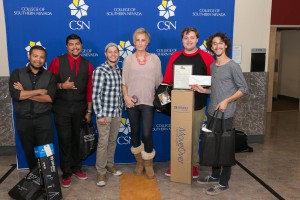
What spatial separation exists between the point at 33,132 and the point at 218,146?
1685 mm

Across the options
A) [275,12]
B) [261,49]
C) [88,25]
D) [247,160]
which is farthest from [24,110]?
[275,12]

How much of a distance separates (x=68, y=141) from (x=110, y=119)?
19.3 inches

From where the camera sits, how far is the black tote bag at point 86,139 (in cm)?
320

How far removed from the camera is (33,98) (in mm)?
2717

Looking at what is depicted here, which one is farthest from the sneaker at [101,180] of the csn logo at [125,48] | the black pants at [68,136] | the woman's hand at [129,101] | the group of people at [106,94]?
the csn logo at [125,48]

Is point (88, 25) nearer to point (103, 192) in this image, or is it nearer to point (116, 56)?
point (116, 56)

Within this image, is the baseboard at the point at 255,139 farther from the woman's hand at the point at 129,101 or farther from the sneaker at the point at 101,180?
the sneaker at the point at 101,180

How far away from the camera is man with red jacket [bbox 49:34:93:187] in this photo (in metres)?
3.01

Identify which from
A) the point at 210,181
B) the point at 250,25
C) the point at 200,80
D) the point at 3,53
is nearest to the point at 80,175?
the point at 210,181

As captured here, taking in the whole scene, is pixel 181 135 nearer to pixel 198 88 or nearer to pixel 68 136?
pixel 198 88

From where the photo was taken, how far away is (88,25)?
3447 mm

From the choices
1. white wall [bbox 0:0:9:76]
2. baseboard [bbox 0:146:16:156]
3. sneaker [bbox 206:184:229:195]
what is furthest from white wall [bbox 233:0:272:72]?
baseboard [bbox 0:146:16:156]

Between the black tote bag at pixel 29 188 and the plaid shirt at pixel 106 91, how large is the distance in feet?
2.57

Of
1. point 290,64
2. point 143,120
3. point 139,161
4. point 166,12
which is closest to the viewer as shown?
point 143,120
